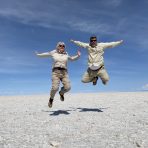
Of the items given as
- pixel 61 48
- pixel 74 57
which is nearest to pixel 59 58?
pixel 61 48

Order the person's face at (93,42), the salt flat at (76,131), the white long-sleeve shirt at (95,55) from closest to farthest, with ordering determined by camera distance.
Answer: the salt flat at (76,131)
the white long-sleeve shirt at (95,55)
the person's face at (93,42)

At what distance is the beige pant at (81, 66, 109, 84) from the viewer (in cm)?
1524

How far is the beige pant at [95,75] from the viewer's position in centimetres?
1524

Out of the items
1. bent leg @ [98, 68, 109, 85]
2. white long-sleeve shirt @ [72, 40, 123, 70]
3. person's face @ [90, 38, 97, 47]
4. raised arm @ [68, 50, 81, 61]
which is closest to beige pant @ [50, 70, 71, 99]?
raised arm @ [68, 50, 81, 61]

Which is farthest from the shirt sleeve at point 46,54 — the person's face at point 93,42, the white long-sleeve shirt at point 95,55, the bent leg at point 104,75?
the bent leg at point 104,75

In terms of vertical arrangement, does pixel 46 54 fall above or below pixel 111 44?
below

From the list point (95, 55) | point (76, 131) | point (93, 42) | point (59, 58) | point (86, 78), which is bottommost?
point (76, 131)

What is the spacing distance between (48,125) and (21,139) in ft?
7.28

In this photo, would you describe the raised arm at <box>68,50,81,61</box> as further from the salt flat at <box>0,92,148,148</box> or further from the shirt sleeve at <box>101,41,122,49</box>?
the salt flat at <box>0,92,148,148</box>

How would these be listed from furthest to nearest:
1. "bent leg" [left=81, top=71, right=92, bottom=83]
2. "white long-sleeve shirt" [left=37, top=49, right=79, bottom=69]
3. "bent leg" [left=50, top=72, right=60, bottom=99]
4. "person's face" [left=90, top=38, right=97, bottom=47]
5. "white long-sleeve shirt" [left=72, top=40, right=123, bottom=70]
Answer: "bent leg" [left=81, top=71, right=92, bottom=83] → "person's face" [left=90, top=38, right=97, bottom=47] → "white long-sleeve shirt" [left=72, top=40, right=123, bottom=70] → "white long-sleeve shirt" [left=37, top=49, right=79, bottom=69] → "bent leg" [left=50, top=72, right=60, bottom=99]

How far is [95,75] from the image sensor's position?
1533cm

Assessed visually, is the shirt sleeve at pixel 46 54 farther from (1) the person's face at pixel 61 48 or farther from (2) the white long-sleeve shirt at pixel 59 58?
(1) the person's face at pixel 61 48

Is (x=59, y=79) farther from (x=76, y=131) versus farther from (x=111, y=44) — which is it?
(x=76, y=131)

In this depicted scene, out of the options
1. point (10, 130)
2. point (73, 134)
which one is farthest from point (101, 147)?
point (10, 130)
